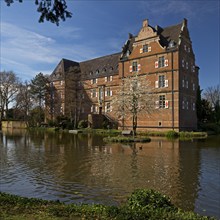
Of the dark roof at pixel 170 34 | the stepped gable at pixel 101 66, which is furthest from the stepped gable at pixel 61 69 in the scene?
the dark roof at pixel 170 34

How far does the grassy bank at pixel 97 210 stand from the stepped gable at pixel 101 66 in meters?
47.6

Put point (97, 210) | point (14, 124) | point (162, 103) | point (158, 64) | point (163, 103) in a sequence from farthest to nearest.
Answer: point (14, 124) → point (158, 64) → point (162, 103) → point (163, 103) → point (97, 210)

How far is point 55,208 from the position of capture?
543 cm

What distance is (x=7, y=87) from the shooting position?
2264 inches

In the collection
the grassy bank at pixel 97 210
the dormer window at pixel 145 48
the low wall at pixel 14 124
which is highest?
the dormer window at pixel 145 48

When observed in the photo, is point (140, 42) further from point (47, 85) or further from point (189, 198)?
point (189, 198)

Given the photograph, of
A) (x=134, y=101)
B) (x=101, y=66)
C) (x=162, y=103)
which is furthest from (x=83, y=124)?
(x=134, y=101)

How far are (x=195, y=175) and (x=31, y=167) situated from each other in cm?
792

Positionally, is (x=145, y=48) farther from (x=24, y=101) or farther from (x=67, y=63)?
(x=24, y=101)

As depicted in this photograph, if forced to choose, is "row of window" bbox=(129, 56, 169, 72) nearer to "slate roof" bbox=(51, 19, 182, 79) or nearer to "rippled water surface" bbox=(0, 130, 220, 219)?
"slate roof" bbox=(51, 19, 182, 79)

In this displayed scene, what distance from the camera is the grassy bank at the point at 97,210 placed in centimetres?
489

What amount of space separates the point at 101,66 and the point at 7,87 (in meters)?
21.3

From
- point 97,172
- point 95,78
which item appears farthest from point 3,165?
point 95,78

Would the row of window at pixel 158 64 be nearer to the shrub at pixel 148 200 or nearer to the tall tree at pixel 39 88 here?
the tall tree at pixel 39 88
